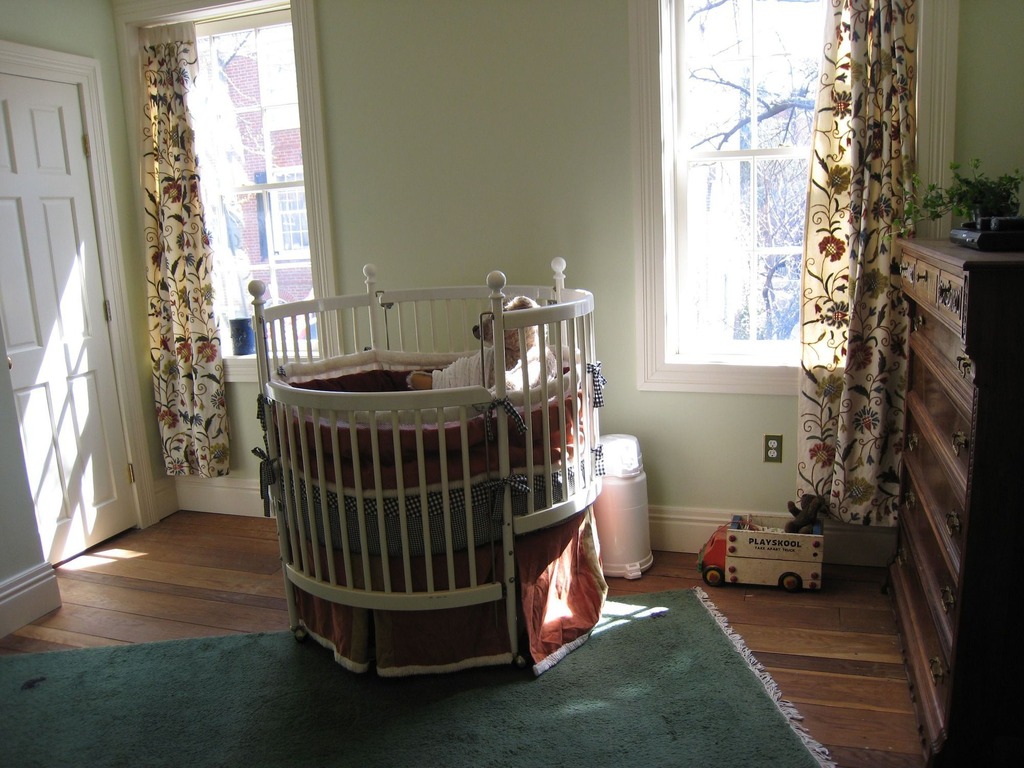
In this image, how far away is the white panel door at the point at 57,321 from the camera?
314 cm

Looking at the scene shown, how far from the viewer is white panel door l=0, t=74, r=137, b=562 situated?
3.14 meters

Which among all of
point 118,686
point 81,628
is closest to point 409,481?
point 118,686

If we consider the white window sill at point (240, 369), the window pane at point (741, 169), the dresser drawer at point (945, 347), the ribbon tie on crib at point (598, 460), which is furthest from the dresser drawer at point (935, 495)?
the white window sill at point (240, 369)

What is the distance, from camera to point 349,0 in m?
3.25

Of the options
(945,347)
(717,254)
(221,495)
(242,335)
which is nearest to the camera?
(945,347)

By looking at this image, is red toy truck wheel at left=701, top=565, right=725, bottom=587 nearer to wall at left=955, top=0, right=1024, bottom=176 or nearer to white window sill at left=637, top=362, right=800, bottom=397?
white window sill at left=637, top=362, right=800, bottom=397

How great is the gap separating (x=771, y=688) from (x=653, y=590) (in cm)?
66

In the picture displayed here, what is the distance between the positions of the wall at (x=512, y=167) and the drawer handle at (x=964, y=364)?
3.83ft

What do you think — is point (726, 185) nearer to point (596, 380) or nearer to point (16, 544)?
point (596, 380)

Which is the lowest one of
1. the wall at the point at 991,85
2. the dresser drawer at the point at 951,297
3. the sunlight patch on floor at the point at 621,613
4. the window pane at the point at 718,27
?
the sunlight patch on floor at the point at 621,613

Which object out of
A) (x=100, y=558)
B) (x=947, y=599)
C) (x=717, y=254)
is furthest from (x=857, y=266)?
(x=100, y=558)

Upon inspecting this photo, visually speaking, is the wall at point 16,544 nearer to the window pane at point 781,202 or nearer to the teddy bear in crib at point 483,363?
the teddy bear in crib at point 483,363

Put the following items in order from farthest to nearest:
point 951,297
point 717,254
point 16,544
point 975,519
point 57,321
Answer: point 57,321 → point 717,254 → point 16,544 → point 951,297 → point 975,519

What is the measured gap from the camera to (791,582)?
109 inches
